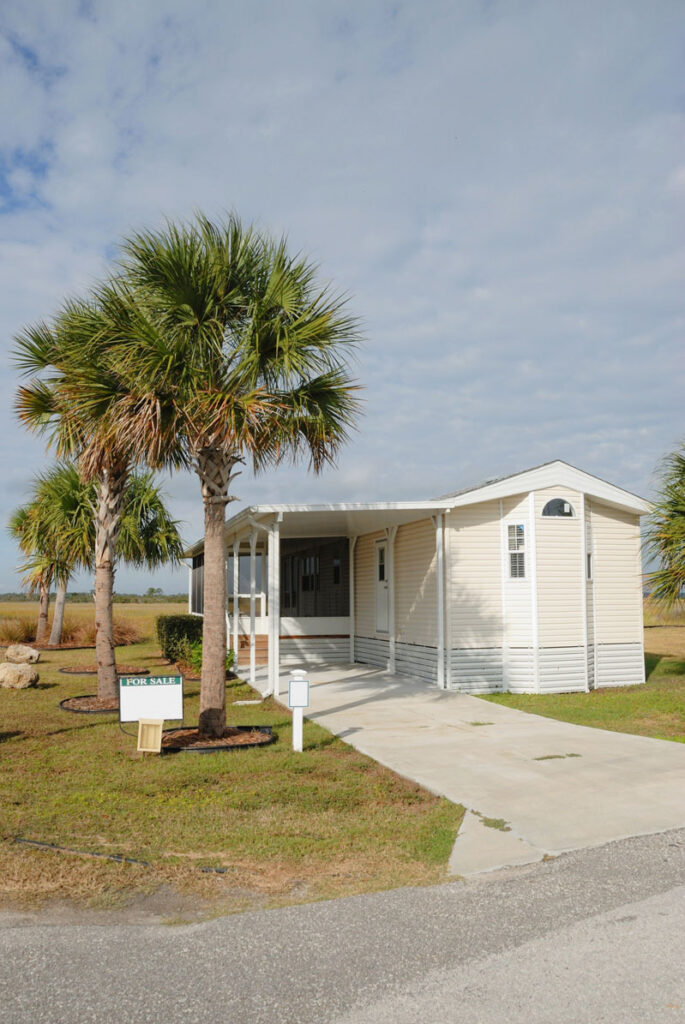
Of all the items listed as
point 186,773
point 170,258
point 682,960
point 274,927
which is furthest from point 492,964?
point 170,258

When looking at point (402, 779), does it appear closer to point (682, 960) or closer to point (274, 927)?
point (274, 927)

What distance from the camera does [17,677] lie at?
1440cm

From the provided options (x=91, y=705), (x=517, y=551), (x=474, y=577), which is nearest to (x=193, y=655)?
(x=91, y=705)

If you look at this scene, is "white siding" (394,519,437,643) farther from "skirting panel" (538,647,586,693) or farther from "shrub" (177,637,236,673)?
"shrub" (177,637,236,673)

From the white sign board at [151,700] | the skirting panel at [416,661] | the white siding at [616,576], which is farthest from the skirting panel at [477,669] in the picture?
the white sign board at [151,700]

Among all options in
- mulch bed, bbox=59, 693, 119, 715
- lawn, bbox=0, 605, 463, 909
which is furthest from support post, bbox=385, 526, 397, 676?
lawn, bbox=0, 605, 463, 909

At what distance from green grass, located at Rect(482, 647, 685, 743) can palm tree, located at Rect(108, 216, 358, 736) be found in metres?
5.06

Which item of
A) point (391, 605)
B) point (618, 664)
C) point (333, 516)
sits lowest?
point (618, 664)

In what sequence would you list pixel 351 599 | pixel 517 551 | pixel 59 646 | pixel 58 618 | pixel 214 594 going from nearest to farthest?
1. pixel 214 594
2. pixel 517 551
3. pixel 351 599
4. pixel 59 646
5. pixel 58 618

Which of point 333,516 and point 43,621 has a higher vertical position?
point 333,516

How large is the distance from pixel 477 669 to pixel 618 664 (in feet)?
9.21

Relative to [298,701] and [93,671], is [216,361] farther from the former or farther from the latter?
[93,671]

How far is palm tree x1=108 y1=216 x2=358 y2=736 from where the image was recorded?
8.50 meters

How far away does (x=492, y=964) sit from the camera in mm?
3807
